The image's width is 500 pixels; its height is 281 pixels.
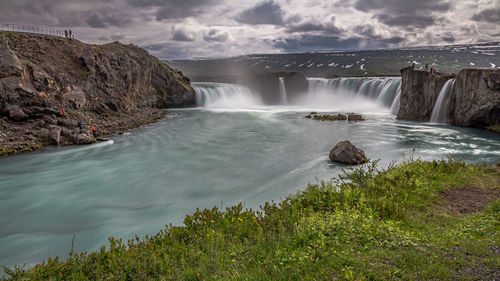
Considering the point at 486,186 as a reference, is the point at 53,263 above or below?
below

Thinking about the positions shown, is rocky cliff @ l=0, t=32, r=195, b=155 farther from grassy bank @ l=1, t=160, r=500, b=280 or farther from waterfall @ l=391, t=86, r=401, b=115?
waterfall @ l=391, t=86, r=401, b=115

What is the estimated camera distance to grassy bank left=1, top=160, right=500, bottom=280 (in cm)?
541

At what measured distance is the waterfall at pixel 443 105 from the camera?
3319 centimetres

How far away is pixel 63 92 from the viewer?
30.5 m

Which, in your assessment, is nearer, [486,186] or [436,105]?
[486,186]

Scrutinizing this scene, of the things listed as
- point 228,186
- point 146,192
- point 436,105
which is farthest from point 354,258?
point 436,105

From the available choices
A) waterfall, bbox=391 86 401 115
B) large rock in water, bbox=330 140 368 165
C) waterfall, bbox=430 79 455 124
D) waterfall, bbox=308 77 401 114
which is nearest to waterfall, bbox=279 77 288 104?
waterfall, bbox=308 77 401 114

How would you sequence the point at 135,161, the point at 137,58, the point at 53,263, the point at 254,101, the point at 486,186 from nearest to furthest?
the point at 53,263 → the point at 486,186 → the point at 135,161 → the point at 137,58 → the point at 254,101

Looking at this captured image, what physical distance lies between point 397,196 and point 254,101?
206 feet

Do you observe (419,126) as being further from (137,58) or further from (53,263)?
(137,58)

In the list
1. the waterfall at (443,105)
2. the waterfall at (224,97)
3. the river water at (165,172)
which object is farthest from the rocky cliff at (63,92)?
the waterfall at (443,105)

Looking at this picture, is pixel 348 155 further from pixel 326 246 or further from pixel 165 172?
pixel 326 246

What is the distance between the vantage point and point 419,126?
33.8 meters

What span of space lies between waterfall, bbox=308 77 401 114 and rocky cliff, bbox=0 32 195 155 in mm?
39797
